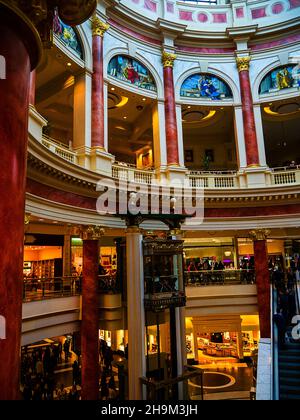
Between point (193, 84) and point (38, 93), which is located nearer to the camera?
point (38, 93)

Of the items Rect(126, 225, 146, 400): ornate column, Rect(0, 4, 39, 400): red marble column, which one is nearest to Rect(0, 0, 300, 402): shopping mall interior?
A: Rect(126, 225, 146, 400): ornate column

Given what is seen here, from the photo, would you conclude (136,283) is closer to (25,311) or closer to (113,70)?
(25,311)

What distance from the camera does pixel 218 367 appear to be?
17.1 metres

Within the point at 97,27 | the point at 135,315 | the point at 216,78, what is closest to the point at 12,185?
A: the point at 135,315

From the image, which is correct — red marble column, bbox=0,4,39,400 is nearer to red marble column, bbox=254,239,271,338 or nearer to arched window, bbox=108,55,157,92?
arched window, bbox=108,55,157,92

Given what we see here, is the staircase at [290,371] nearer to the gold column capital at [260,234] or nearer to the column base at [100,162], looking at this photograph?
the gold column capital at [260,234]

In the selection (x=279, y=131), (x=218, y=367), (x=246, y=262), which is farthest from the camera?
(x=279, y=131)

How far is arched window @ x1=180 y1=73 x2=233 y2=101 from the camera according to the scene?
17094 mm

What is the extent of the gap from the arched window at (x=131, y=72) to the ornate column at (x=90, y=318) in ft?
23.3

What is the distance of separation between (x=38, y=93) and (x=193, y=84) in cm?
749

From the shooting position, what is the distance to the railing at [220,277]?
1588 cm

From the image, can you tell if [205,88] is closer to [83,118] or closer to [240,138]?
[240,138]
